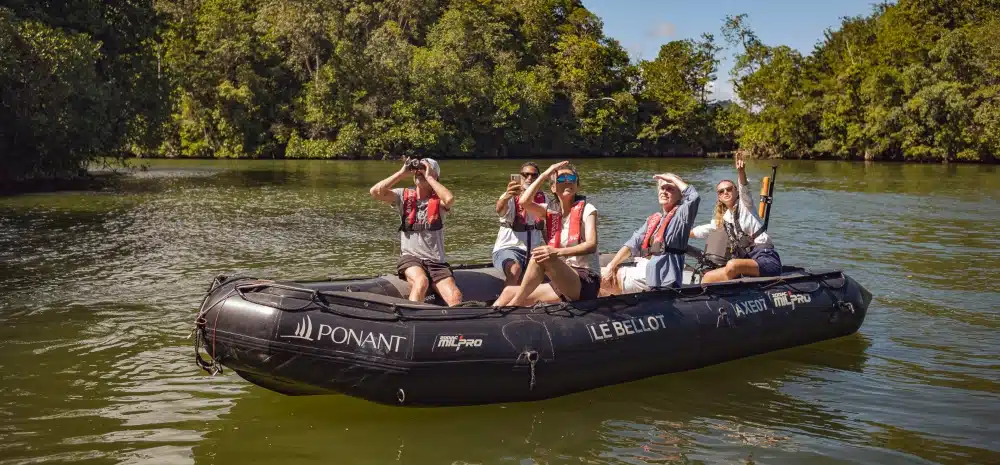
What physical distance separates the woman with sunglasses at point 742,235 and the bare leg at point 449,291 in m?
2.91

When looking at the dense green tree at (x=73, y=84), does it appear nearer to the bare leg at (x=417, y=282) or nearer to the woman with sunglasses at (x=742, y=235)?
the bare leg at (x=417, y=282)

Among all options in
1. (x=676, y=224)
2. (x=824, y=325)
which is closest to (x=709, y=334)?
(x=676, y=224)

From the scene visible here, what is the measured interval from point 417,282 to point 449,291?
301mm

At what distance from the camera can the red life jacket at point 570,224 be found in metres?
7.47

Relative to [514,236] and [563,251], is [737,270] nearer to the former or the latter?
[514,236]

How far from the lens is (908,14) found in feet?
166

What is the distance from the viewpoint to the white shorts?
862 cm

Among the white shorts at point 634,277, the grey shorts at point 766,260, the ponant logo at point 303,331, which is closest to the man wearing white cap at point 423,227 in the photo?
the ponant logo at point 303,331

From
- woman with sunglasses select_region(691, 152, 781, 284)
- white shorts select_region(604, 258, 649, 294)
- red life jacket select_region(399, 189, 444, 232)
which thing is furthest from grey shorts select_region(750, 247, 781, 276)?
red life jacket select_region(399, 189, 444, 232)

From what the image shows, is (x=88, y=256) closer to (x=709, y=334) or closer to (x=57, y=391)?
(x=57, y=391)

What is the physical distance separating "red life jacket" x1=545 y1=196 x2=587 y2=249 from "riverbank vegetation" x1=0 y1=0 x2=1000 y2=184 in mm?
23493

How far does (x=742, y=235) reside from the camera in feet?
31.1

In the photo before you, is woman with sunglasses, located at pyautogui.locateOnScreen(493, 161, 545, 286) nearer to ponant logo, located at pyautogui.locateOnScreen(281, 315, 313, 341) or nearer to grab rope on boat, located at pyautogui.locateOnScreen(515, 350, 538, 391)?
grab rope on boat, located at pyautogui.locateOnScreen(515, 350, 538, 391)

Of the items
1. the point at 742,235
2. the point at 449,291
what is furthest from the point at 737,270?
the point at 449,291
